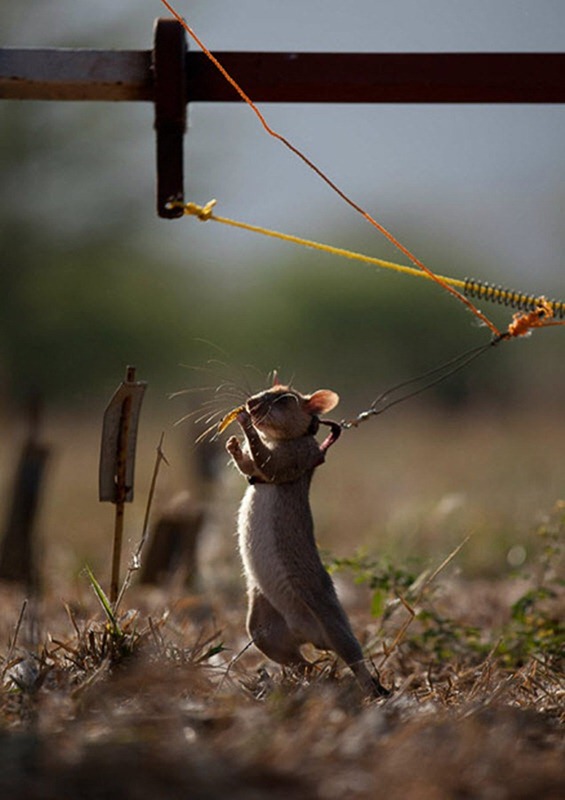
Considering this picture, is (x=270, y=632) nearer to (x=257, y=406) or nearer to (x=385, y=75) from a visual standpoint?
(x=257, y=406)

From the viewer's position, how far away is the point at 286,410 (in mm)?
4824

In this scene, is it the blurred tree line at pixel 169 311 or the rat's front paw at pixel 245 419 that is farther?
the blurred tree line at pixel 169 311

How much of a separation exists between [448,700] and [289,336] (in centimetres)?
3228

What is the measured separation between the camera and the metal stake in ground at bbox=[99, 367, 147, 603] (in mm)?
4785

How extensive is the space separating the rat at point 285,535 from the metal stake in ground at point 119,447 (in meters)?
0.39

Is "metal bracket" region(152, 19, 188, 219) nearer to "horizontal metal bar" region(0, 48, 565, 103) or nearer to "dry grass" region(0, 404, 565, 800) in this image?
"horizontal metal bar" region(0, 48, 565, 103)

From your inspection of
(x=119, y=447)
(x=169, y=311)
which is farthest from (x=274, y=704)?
(x=169, y=311)

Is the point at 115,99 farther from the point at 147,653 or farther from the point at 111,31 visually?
the point at 111,31

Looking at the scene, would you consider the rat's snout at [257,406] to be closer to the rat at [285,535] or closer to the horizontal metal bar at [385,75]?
the rat at [285,535]

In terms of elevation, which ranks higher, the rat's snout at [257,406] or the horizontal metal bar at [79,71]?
the horizontal metal bar at [79,71]

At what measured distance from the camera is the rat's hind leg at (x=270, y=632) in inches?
184

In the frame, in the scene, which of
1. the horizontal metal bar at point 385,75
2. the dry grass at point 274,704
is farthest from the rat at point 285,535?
the horizontal metal bar at point 385,75

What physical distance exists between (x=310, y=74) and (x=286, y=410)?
128 centimetres

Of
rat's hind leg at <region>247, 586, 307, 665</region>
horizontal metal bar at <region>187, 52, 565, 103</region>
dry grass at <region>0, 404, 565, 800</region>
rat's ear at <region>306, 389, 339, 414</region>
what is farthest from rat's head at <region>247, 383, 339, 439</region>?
horizontal metal bar at <region>187, 52, 565, 103</region>
